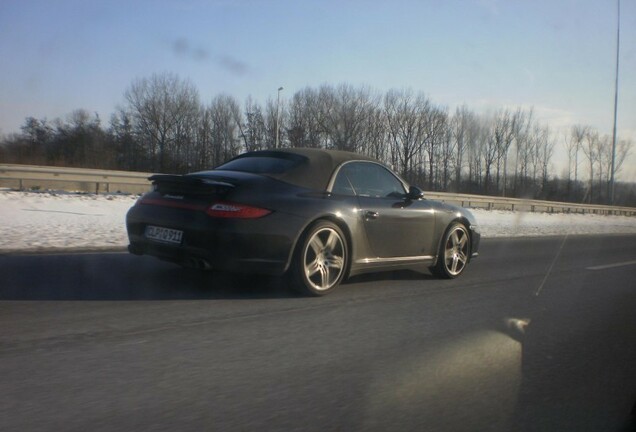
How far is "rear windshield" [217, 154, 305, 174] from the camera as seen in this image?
6.02 m

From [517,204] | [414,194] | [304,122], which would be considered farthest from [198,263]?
[304,122]

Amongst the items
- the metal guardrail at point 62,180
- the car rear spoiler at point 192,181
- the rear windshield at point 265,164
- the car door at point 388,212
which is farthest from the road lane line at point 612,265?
the metal guardrail at point 62,180

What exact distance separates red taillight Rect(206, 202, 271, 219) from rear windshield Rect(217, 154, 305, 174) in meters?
0.75

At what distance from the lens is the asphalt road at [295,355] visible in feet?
10.1

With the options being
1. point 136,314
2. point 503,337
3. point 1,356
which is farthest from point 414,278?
point 1,356

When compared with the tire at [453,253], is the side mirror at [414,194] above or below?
above

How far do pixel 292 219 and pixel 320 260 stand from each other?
0.62 meters

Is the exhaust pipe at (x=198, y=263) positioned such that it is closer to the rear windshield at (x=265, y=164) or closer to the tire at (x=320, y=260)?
the tire at (x=320, y=260)

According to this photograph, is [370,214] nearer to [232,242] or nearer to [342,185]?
[342,185]

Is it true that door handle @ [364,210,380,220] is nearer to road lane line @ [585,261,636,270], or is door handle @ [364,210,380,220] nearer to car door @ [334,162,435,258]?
car door @ [334,162,435,258]

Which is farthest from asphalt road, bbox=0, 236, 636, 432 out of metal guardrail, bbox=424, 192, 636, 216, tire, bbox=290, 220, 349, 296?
metal guardrail, bbox=424, 192, 636, 216

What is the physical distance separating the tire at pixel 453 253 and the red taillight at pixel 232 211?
2987 mm

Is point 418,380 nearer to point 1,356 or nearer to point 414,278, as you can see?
point 1,356

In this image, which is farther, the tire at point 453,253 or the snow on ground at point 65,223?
the snow on ground at point 65,223
